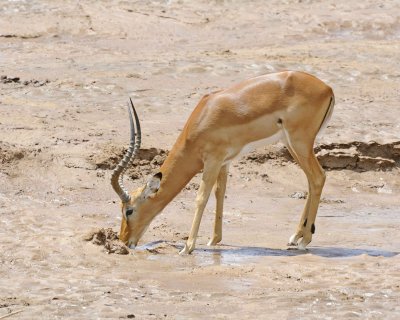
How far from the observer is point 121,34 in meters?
19.3

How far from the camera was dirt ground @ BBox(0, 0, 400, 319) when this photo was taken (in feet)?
27.0

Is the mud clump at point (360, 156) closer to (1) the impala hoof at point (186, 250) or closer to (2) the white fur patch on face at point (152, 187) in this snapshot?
(2) the white fur patch on face at point (152, 187)

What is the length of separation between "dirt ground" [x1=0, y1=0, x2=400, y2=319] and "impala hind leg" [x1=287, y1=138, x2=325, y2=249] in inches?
6.5

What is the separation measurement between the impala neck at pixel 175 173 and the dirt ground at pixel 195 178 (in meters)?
0.42

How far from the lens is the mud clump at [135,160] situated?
1298cm

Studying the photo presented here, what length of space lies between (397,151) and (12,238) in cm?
607

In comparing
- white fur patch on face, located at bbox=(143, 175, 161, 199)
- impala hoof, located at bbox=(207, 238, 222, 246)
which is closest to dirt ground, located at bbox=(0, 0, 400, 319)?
impala hoof, located at bbox=(207, 238, 222, 246)

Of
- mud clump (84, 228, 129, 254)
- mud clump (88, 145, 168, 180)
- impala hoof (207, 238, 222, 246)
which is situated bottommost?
mud clump (88, 145, 168, 180)

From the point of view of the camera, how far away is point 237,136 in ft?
33.7

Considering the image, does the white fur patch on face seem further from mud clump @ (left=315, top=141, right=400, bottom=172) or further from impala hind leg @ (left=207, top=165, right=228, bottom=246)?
mud clump @ (left=315, top=141, right=400, bottom=172)

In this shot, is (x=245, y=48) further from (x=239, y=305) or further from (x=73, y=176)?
(x=239, y=305)

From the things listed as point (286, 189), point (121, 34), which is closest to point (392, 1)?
point (121, 34)

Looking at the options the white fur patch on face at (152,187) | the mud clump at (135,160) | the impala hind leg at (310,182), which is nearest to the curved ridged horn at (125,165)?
the white fur patch on face at (152,187)

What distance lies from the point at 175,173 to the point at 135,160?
283 centimetres
